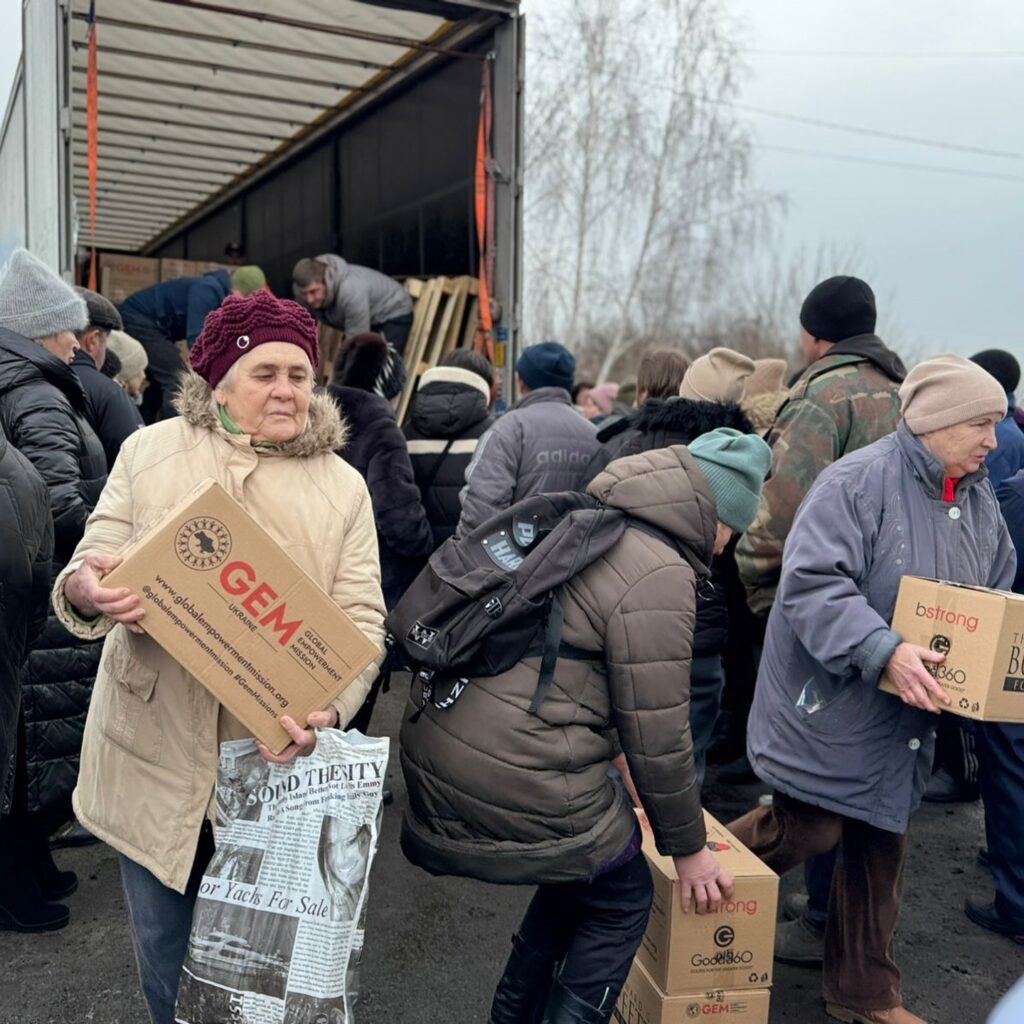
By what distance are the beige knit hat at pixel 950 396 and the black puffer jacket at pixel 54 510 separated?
2.57 metres

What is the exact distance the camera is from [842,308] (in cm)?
387

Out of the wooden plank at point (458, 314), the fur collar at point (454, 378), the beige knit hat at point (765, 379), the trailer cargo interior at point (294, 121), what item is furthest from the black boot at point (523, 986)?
the wooden plank at point (458, 314)

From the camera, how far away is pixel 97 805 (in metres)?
2.23

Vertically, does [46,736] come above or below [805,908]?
above

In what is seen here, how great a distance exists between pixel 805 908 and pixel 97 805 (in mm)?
2420

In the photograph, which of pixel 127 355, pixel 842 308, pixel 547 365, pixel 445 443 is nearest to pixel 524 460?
pixel 445 443

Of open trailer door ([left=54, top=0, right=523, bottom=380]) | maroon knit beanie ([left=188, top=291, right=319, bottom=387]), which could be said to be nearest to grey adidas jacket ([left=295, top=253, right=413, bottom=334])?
open trailer door ([left=54, top=0, right=523, bottom=380])

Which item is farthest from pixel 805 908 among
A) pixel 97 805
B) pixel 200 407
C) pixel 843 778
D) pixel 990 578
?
pixel 200 407

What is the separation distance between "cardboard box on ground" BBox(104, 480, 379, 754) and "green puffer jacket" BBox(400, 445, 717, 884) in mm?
339

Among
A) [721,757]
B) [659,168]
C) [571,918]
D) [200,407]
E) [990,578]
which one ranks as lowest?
[721,757]

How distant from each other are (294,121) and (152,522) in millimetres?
7955

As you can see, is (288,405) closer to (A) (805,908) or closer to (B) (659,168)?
(A) (805,908)

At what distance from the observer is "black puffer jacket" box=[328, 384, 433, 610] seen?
14.1 ft

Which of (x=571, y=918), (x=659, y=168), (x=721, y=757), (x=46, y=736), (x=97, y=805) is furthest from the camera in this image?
(x=659, y=168)
